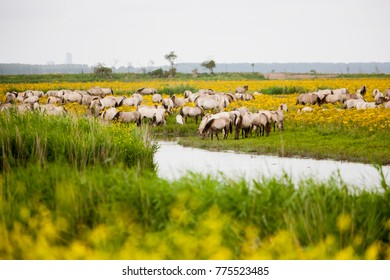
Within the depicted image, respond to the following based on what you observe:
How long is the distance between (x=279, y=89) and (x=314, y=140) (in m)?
18.8

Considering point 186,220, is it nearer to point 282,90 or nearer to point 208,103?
point 208,103

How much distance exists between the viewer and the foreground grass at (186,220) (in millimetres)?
5613

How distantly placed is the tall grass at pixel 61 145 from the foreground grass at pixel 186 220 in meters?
1.45

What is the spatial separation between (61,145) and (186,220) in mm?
4045

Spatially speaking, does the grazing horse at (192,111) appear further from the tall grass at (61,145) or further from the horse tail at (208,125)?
the tall grass at (61,145)

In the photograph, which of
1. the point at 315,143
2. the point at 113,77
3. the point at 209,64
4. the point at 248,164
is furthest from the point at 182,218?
the point at 209,64

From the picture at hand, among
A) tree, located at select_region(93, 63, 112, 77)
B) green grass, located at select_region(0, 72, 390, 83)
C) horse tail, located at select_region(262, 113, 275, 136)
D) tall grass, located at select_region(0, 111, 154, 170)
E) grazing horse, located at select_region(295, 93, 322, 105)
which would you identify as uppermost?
tree, located at select_region(93, 63, 112, 77)

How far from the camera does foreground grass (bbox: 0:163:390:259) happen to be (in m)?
5.61

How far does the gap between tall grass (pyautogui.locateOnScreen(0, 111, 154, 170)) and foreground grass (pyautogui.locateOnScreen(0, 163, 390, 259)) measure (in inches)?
57.0

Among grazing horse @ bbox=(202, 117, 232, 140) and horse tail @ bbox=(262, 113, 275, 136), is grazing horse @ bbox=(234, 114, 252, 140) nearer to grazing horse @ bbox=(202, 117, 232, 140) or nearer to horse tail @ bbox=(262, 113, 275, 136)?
grazing horse @ bbox=(202, 117, 232, 140)

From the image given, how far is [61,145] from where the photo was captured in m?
9.39

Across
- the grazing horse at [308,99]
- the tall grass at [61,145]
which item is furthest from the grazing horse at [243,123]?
the tall grass at [61,145]

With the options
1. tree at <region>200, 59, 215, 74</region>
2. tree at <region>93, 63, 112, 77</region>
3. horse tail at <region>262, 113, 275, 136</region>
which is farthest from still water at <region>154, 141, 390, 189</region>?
tree at <region>200, 59, 215, 74</region>
